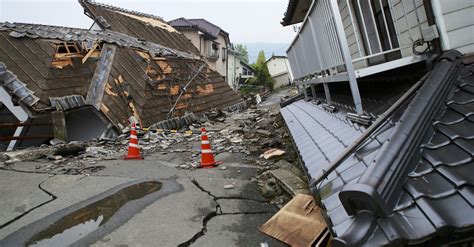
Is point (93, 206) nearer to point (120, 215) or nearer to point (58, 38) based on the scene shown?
point (120, 215)

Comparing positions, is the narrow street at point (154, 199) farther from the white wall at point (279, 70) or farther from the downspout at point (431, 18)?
the white wall at point (279, 70)

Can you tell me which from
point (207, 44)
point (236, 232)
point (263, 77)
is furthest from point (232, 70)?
point (236, 232)

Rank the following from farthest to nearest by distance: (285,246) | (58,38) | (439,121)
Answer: (58,38), (285,246), (439,121)

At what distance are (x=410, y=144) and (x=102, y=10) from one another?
20070 millimetres

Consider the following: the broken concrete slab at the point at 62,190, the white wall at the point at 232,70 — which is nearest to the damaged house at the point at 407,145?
the broken concrete slab at the point at 62,190

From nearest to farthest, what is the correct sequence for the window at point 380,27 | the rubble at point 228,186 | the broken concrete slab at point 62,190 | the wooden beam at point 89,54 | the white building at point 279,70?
the broken concrete slab at point 62,190, the window at point 380,27, the rubble at point 228,186, the wooden beam at point 89,54, the white building at point 279,70

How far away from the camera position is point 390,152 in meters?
1.85

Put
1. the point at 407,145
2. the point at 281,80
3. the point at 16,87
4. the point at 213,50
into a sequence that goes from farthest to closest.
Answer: the point at 281,80 → the point at 213,50 → the point at 16,87 → the point at 407,145

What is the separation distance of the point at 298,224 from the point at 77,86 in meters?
10.1

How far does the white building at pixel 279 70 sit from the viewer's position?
46.3 meters

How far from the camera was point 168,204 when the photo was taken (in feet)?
14.7

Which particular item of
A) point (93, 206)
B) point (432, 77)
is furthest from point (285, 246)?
point (93, 206)

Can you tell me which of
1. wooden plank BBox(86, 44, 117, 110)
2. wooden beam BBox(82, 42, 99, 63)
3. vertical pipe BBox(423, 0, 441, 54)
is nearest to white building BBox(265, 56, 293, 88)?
wooden plank BBox(86, 44, 117, 110)

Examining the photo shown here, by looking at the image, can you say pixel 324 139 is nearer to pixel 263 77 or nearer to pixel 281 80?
pixel 263 77
